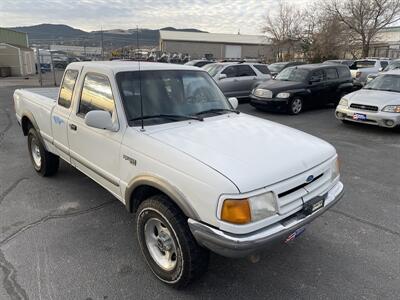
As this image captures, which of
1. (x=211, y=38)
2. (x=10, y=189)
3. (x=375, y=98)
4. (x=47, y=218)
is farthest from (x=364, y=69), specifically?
(x=211, y=38)

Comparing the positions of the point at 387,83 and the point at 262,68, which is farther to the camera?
the point at 262,68

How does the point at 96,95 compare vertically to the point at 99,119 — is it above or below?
above

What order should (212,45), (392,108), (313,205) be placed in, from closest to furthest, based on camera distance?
(313,205) → (392,108) → (212,45)

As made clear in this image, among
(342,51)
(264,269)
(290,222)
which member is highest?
(342,51)

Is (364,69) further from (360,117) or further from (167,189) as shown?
(167,189)

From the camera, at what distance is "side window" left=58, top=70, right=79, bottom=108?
409 centimetres

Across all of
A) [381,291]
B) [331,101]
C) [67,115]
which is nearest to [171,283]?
[381,291]

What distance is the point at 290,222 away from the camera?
2.53 meters

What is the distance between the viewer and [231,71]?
43.3ft

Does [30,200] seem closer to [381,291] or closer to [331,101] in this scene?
[381,291]

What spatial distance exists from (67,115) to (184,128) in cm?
177

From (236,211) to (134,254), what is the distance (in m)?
1.50

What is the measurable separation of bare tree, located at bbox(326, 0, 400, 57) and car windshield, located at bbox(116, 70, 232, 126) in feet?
122

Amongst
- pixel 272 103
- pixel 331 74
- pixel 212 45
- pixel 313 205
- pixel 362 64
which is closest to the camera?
pixel 313 205
